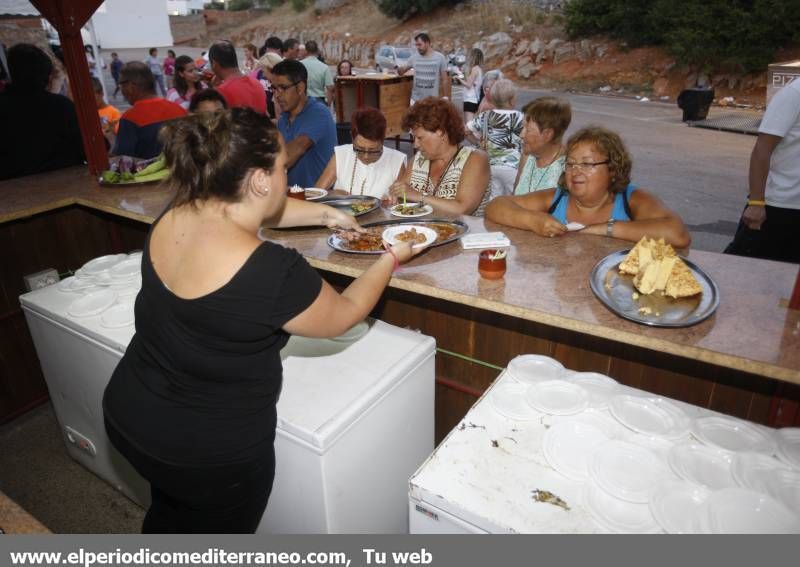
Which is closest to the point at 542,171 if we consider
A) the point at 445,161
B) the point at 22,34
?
the point at 445,161

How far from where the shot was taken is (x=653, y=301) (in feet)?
5.99

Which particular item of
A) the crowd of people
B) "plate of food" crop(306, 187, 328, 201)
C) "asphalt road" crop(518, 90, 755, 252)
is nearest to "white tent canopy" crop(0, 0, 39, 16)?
"plate of food" crop(306, 187, 328, 201)

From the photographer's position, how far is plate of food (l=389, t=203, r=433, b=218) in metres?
2.89

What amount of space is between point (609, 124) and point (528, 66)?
42.2 ft

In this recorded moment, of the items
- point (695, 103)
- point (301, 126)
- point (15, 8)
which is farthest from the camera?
point (695, 103)

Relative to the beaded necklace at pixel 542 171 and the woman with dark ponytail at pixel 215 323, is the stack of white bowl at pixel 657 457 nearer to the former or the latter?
the woman with dark ponytail at pixel 215 323

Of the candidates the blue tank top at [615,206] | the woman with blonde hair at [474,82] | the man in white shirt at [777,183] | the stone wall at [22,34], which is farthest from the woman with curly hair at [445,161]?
the stone wall at [22,34]

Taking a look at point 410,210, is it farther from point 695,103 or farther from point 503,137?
point 695,103

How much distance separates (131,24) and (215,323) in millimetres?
37420

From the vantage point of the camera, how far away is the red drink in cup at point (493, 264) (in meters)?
2.00

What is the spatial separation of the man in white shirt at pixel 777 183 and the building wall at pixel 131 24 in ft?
118

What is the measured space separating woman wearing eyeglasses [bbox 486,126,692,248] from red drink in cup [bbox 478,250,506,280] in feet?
1.91

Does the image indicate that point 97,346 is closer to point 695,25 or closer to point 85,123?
point 85,123
